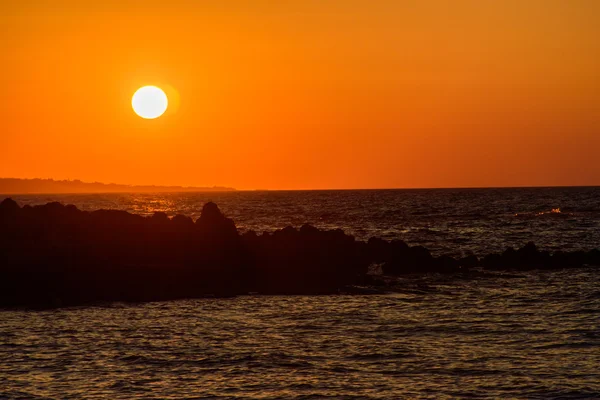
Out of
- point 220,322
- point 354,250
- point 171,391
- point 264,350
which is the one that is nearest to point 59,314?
point 220,322

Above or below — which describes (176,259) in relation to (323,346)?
above

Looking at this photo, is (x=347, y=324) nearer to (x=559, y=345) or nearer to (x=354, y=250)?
(x=559, y=345)

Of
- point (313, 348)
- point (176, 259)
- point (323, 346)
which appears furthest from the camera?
point (176, 259)

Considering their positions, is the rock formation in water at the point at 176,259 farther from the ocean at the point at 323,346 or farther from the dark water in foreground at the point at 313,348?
the dark water in foreground at the point at 313,348

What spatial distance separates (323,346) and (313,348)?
0.44 meters

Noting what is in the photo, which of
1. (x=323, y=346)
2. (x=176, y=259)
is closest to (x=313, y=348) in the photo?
(x=323, y=346)

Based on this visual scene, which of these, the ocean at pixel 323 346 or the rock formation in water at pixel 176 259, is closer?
the ocean at pixel 323 346

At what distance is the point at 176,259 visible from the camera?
132 feet

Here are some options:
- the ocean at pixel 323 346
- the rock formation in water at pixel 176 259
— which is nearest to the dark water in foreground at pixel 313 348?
the ocean at pixel 323 346

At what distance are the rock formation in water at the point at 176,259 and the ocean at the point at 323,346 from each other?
2.44 meters

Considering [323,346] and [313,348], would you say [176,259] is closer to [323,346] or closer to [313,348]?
[323,346]

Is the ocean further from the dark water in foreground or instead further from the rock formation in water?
the rock formation in water

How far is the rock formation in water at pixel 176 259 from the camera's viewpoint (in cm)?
3556

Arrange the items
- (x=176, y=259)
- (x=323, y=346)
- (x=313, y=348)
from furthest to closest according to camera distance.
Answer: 1. (x=176, y=259)
2. (x=323, y=346)
3. (x=313, y=348)
